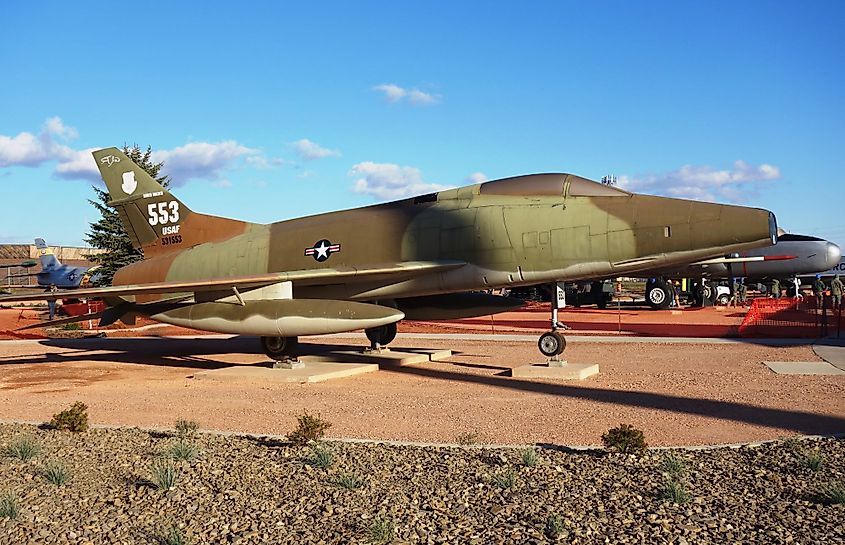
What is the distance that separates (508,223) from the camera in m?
13.9

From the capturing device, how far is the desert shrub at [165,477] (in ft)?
21.1

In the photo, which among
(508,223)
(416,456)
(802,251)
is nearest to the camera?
(416,456)

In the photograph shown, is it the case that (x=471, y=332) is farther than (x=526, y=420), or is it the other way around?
→ (x=471, y=332)

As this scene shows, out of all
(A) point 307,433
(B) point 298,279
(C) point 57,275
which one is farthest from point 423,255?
(C) point 57,275

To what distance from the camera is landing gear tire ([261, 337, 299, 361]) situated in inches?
623

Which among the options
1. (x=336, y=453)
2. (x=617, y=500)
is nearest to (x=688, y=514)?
(x=617, y=500)

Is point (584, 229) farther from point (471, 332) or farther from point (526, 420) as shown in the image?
point (471, 332)

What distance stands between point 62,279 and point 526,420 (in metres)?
60.5

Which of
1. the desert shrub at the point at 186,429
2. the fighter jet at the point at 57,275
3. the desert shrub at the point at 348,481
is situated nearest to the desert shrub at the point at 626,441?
the desert shrub at the point at 348,481

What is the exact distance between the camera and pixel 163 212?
18.7m

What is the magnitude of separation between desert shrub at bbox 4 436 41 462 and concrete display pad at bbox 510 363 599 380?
8.63 meters

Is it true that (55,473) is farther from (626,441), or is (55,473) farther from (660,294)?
(660,294)

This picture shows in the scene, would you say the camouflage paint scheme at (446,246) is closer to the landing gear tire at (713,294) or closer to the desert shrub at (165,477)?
the desert shrub at (165,477)

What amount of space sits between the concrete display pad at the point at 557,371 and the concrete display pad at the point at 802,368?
11.9 ft
